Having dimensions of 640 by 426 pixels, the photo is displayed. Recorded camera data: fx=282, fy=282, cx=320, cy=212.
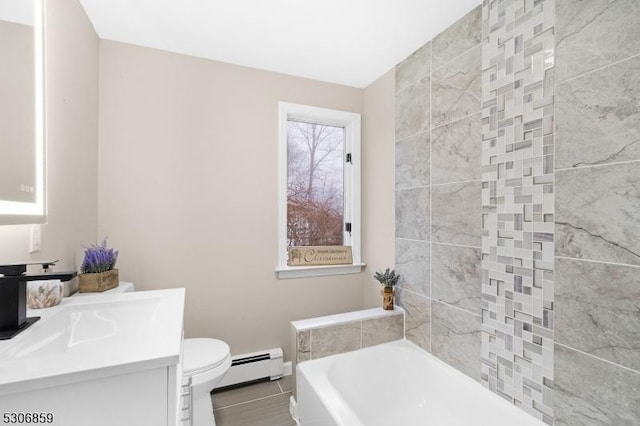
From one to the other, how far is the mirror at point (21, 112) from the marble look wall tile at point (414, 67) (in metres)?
1.95

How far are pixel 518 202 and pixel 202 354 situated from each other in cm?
185

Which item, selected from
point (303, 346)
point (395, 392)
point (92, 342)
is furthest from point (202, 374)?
point (395, 392)

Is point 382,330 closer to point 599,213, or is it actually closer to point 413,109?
point 599,213

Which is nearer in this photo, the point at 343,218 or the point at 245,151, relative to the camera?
the point at 245,151

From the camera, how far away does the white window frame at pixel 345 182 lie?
7.40ft

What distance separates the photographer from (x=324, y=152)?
252 centimetres

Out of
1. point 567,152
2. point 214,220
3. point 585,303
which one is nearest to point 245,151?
point 214,220

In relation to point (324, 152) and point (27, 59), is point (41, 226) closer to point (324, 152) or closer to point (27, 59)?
point (27, 59)

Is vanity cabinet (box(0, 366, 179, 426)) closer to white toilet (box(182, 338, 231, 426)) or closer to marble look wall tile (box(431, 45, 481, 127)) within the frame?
white toilet (box(182, 338, 231, 426))

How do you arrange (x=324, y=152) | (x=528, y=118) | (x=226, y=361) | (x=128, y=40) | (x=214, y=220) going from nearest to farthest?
(x=528, y=118)
(x=226, y=361)
(x=128, y=40)
(x=214, y=220)
(x=324, y=152)

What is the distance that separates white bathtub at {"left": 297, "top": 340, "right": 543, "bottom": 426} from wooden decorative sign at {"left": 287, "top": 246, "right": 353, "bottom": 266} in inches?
29.7

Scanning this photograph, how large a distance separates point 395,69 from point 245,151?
51.3 inches

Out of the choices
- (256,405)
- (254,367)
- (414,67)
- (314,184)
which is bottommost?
(256,405)

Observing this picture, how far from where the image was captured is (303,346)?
1737 mm
